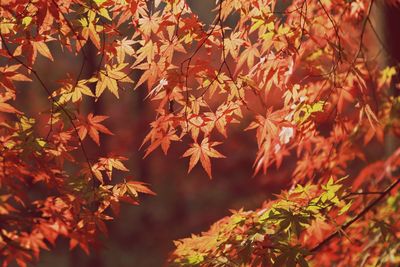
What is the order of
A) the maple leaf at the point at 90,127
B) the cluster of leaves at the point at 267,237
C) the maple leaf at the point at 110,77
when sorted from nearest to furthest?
1. the cluster of leaves at the point at 267,237
2. the maple leaf at the point at 110,77
3. the maple leaf at the point at 90,127

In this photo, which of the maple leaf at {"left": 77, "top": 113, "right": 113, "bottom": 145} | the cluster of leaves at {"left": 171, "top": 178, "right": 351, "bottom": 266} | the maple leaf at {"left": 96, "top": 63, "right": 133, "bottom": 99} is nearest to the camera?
the cluster of leaves at {"left": 171, "top": 178, "right": 351, "bottom": 266}

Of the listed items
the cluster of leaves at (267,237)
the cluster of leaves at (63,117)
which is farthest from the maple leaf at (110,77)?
the cluster of leaves at (267,237)

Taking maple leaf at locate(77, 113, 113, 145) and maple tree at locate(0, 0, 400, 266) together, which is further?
maple leaf at locate(77, 113, 113, 145)

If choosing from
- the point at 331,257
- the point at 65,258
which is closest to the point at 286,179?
the point at 65,258

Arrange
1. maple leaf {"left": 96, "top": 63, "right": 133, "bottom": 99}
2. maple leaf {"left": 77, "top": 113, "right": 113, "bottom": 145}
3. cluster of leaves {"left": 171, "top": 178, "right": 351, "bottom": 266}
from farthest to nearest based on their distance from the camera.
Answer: maple leaf {"left": 77, "top": 113, "right": 113, "bottom": 145}
maple leaf {"left": 96, "top": 63, "right": 133, "bottom": 99}
cluster of leaves {"left": 171, "top": 178, "right": 351, "bottom": 266}

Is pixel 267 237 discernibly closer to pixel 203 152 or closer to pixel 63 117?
pixel 203 152

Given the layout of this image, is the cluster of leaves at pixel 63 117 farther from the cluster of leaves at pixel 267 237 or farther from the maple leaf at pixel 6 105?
the cluster of leaves at pixel 267 237

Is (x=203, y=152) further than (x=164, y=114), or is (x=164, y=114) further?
(x=203, y=152)

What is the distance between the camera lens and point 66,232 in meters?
2.73

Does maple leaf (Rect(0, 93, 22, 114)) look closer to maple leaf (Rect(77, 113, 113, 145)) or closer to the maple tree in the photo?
the maple tree

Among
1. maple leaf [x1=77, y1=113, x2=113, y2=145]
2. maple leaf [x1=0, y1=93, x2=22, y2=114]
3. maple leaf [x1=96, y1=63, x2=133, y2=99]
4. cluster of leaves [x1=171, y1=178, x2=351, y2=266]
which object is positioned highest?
maple leaf [x1=0, y1=93, x2=22, y2=114]

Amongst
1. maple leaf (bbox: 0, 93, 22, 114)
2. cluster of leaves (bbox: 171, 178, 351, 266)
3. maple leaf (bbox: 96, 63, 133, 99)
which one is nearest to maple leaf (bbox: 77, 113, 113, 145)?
maple leaf (bbox: 96, 63, 133, 99)

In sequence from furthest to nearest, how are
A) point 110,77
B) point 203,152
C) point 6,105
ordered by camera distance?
point 203,152, point 110,77, point 6,105

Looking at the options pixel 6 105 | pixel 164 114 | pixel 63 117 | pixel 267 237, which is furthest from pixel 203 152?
pixel 6 105
